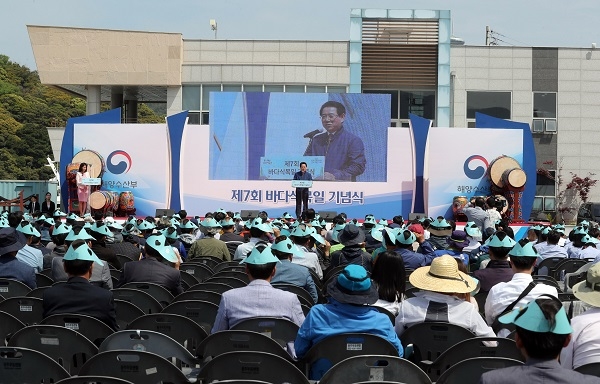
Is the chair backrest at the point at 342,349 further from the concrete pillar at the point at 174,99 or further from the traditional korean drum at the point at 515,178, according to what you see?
the concrete pillar at the point at 174,99

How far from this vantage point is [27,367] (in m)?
4.36

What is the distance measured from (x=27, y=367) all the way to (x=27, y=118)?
237 ft

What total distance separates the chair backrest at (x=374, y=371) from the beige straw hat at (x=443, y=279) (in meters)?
1.69

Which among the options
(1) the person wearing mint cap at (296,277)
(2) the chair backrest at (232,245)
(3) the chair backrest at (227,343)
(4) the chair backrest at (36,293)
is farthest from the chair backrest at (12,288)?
(2) the chair backrest at (232,245)

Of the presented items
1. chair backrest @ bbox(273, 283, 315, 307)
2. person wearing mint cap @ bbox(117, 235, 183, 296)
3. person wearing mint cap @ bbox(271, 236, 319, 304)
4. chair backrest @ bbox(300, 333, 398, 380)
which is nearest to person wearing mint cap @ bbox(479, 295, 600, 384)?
chair backrest @ bbox(300, 333, 398, 380)

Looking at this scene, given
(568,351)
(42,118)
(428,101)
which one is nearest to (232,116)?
(428,101)

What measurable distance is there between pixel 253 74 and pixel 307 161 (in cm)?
1222

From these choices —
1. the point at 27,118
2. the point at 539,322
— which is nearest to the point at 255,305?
the point at 539,322

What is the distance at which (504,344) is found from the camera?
4969mm

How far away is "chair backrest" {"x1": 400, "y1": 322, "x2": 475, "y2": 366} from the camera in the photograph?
5496 mm

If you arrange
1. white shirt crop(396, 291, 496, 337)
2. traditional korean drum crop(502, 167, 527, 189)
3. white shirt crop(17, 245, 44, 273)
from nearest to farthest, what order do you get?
white shirt crop(396, 291, 496, 337)
white shirt crop(17, 245, 44, 273)
traditional korean drum crop(502, 167, 527, 189)

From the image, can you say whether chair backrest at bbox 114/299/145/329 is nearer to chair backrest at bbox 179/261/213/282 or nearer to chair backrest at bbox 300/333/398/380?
chair backrest at bbox 300/333/398/380

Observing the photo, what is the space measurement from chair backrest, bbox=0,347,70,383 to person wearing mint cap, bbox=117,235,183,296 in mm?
3783

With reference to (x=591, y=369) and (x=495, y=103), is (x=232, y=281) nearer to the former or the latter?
(x=591, y=369)
